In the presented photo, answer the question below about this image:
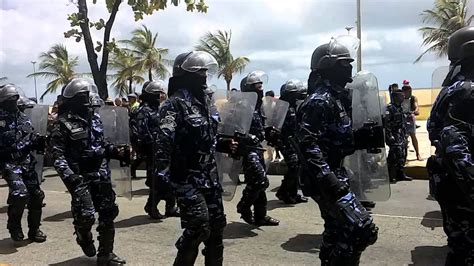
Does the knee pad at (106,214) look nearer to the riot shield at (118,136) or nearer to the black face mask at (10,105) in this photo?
the riot shield at (118,136)

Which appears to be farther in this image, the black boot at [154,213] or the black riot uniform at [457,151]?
the black boot at [154,213]

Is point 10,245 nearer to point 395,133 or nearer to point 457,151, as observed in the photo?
point 457,151

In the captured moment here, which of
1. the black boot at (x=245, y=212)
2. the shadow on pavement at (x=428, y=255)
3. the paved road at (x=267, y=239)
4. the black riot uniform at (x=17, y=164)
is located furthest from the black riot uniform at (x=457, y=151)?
the black riot uniform at (x=17, y=164)

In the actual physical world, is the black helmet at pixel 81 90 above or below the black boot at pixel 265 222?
above

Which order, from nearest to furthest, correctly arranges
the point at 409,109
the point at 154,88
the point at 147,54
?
1. the point at 154,88
2. the point at 409,109
3. the point at 147,54

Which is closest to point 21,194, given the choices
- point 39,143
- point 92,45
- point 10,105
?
point 39,143

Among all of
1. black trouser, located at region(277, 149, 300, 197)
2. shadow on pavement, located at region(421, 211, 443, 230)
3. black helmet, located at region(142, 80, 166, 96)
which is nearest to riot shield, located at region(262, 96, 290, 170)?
black trouser, located at region(277, 149, 300, 197)

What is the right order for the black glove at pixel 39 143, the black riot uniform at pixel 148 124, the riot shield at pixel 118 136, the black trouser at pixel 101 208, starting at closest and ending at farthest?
the black trouser at pixel 101 208, the riot shield at pixel 118 136, the black glove at pixel 39 143, the black riot uniform at pixel 148 124

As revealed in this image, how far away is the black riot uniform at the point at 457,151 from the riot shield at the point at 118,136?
3242mm

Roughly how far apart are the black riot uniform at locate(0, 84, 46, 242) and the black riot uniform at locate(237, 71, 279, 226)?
2423mm

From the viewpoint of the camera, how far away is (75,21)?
40.7 ft

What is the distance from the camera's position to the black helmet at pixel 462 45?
363 centimetres

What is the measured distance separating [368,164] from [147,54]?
87.6ft

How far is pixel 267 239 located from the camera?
238 inches
